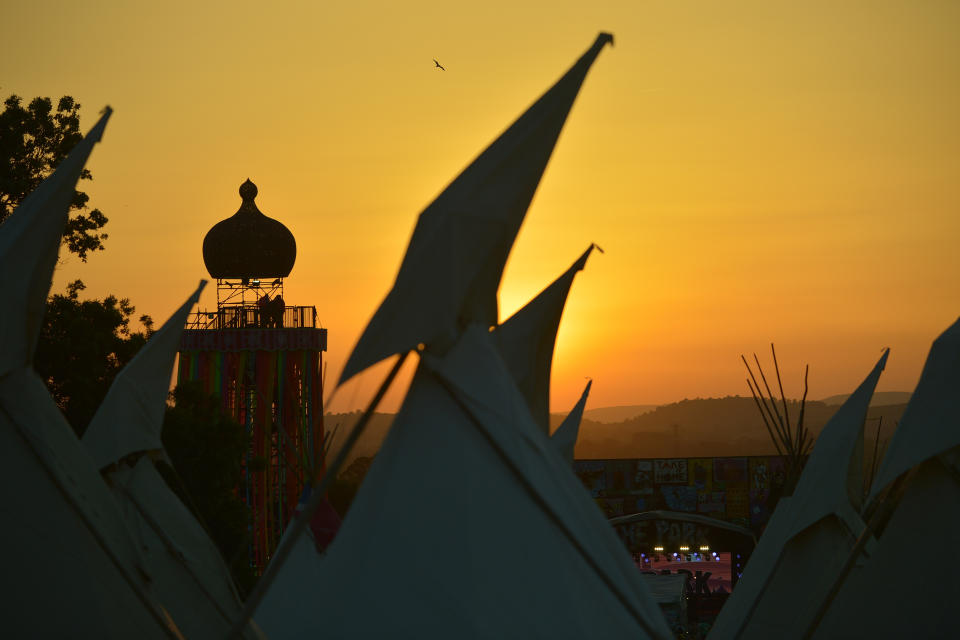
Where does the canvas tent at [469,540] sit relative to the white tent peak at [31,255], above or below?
below

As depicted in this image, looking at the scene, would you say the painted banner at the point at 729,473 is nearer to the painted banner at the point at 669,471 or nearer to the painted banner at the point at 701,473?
the painted banner at the point at 701,473

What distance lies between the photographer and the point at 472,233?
1093 cm

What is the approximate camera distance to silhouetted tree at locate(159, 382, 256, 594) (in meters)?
26.8

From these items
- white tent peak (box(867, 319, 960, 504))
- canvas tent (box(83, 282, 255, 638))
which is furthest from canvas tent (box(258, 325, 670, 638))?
canvas tent (box(83, 282, 255, 638))

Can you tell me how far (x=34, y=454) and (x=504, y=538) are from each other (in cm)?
469

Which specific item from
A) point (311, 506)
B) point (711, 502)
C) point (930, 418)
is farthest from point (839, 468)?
point (711, 502)

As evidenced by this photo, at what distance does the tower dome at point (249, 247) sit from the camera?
A: 131 ft

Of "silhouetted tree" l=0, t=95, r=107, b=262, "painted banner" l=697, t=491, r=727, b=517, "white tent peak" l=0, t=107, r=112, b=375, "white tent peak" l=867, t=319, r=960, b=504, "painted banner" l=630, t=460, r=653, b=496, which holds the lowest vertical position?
"painted banner" l=697, t=491, r=727, b=517

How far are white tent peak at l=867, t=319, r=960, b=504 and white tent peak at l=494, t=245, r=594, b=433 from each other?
21.7 ft

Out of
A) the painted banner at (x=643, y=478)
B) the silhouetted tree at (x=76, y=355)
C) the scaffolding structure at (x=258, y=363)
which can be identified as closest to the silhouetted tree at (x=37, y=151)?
the silhouetted tree at (x=76, y=355)

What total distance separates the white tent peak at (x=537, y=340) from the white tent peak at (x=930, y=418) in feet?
21.7

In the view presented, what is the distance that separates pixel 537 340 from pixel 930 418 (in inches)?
305

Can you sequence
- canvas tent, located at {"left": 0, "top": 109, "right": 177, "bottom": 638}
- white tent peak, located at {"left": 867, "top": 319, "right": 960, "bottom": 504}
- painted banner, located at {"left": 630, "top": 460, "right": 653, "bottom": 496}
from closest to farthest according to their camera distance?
canvas tent, located at {"left": 0, "top": 109, "right": 177, "bottom": 638} → white tent peak, located at {"left": 867, "top": 319, "right": 960, "bottom": 504} → painted banner, located at {"left": 630, "top": 460, "right": 653, "bottom": 496}

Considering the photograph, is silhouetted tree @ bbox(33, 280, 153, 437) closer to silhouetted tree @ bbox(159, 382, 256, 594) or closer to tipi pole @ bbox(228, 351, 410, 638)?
silhouetted tree @ bbox(159, 382, 256, 594)
